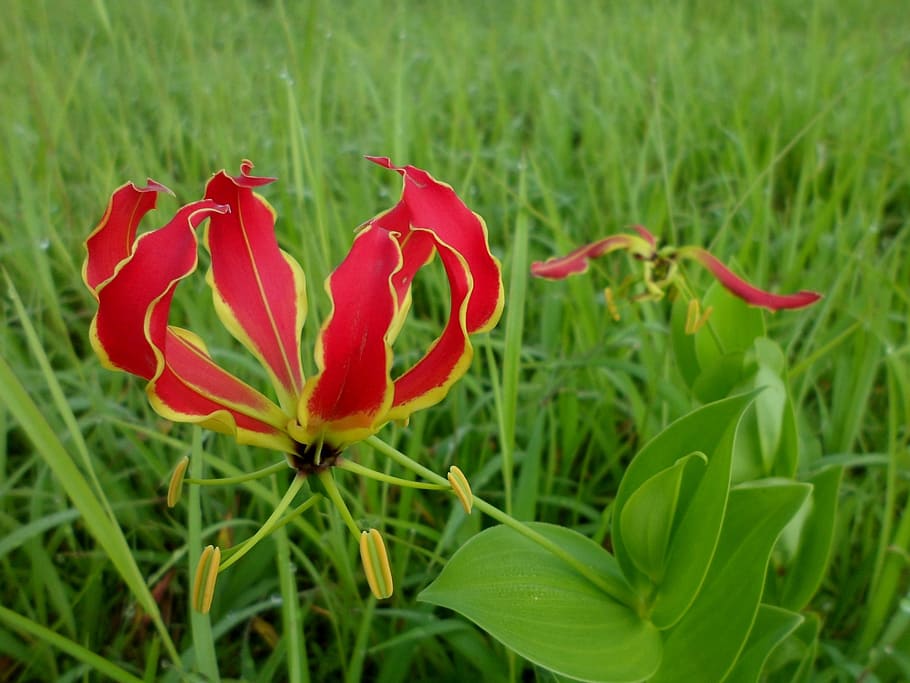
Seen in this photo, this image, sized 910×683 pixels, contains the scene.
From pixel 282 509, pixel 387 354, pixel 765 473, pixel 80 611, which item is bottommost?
pixel 80 611

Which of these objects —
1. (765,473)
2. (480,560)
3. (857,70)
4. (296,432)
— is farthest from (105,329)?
(857,70)

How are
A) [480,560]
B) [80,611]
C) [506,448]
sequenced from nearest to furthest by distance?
[480,560], [506,448], [80,611]

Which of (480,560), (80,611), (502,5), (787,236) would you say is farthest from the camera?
(502,5)

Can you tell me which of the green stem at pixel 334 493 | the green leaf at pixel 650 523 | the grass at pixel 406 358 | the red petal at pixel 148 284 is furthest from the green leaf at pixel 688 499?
the red petal at pixel 148 284

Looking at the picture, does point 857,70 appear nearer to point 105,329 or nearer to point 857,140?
point 857,140

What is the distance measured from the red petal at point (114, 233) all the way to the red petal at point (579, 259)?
0.48 meters

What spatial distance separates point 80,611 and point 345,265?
0.64m

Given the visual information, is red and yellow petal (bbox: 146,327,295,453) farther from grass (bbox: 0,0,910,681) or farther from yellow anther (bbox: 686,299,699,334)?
yellow anther (bbox: 686,299,699,334)

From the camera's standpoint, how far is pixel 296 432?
52 centimetres

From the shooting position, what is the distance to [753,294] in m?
0.86

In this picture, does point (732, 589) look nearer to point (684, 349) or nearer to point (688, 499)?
point (688, 499)

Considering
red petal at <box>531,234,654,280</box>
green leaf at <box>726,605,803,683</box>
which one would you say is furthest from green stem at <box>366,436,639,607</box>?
red petal at <box>531,234,654,280</box>

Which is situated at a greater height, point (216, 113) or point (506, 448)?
point (216, 113)

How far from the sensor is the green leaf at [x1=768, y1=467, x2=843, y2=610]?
76 cm
